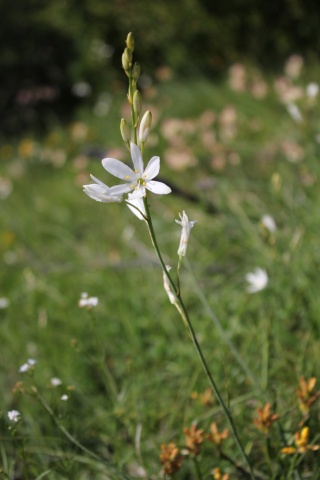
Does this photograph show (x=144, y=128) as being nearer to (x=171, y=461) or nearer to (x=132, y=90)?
(x=132, y=90)

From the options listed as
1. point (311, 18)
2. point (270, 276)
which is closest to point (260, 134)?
point (270, 276)

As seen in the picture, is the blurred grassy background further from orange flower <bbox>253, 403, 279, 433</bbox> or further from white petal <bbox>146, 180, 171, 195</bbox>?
white petal <bbox>146, 180, 171, 195</bbox>

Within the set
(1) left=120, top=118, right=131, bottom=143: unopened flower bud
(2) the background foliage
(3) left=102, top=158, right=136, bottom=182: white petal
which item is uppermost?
(2) the background foliage

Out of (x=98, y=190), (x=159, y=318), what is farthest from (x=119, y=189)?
(x=159, y=318)

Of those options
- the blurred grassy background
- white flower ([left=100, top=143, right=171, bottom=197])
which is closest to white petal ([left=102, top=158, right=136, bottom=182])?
white flower ([left=100, top=143, right=171, bottom=197])

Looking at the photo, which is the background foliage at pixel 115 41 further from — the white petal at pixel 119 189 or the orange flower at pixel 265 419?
the white petal at pixel 119 189

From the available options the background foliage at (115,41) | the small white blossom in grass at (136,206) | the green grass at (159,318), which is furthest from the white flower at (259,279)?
the background foliage at (115,41)
